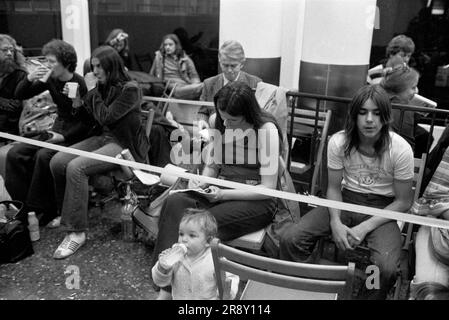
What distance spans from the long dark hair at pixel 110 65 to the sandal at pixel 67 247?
1.09 m

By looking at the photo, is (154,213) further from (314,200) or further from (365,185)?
(365,185)

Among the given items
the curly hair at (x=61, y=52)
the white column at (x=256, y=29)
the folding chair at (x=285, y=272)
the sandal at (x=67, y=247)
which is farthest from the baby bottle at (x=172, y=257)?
the white column at (x=256, y=29)

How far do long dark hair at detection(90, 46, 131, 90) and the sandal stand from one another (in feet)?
3.56

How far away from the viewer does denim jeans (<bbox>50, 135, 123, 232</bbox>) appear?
3230mm

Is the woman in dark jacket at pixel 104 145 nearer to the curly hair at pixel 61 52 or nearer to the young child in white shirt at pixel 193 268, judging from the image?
the curly hair at pixel 61 52

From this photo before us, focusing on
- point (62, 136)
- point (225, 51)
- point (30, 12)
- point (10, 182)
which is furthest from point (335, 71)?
point (30, 12)

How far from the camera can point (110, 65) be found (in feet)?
10.8

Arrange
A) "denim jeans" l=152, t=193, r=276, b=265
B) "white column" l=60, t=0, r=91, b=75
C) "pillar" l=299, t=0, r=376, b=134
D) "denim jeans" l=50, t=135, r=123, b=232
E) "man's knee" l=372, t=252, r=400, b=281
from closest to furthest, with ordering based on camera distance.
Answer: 1. "man's knee" l=372, t=252, r=400, b=281
2. "denim jeans" l=152, t=193, r=276, b=265
3. "denim jeans" l=50, t=135, r=123, b=232
4. "pillar" l=299, t=0, r=376, b=134
5. "white column" l=60, t=0, r=91, b=75

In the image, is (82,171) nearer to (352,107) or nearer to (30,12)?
(352,107)

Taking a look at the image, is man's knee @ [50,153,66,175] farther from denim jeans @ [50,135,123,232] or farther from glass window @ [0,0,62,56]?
glass window @ [0,0,62,56]

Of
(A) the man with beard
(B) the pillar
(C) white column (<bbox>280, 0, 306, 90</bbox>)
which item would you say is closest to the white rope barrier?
(A) the man with beard

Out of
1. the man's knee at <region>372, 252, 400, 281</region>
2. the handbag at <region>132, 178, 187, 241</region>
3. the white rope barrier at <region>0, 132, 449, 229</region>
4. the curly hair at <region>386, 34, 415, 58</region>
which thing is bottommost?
the handbag at <region>132, 178, 187, 241</region>

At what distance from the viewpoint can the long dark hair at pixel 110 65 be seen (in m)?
3.29

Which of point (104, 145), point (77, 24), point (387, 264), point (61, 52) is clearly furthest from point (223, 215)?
point (77, 24)
